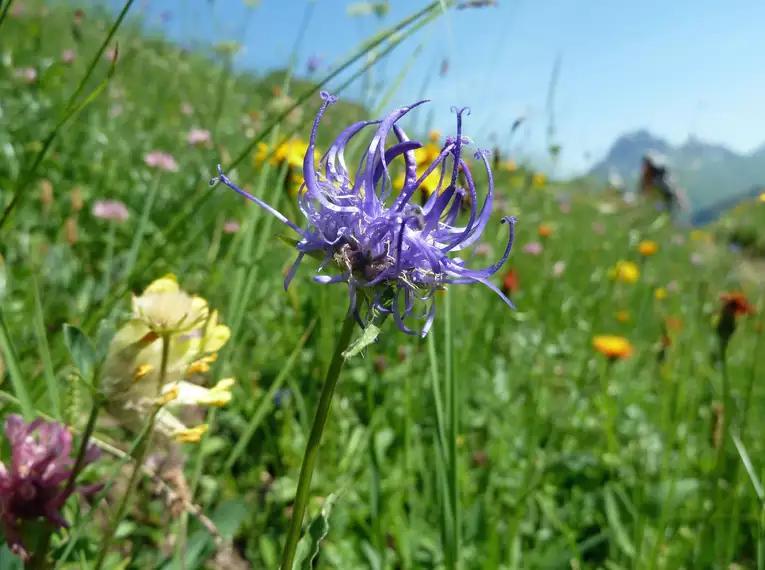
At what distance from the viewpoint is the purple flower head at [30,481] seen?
2.31 feet

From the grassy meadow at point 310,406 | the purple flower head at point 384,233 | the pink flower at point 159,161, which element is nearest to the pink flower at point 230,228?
the grassy meadow at point 310,406

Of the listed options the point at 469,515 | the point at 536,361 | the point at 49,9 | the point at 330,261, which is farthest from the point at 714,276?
the point at 49,9

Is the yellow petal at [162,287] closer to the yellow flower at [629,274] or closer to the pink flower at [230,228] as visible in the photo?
the pink flower at [230,228]

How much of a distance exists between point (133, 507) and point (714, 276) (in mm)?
5503

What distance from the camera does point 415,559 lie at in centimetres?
145

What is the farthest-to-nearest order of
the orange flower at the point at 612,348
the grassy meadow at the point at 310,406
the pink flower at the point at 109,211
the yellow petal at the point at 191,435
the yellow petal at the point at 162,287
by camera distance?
1. the orange flower at the point at 612,348
2. the pink flower at the point at 109,211
3. the grassy meadow at the point at 310,406
4. the yellow petal at the point at 162,287
5. the yellow petal at the point at 191,435

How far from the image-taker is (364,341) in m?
0.57

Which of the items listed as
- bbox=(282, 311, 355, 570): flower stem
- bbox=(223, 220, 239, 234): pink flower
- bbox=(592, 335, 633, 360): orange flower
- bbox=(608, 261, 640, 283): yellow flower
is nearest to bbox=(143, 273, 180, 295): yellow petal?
bbox=(282, 311, 355, 570): flower stem

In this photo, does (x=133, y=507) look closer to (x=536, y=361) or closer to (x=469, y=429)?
(x=469, y=429)

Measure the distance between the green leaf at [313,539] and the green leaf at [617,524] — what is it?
1273 mm

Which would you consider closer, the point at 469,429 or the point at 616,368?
the point at 469,429

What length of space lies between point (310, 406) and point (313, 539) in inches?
44.9

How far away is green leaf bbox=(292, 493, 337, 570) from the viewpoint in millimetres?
630

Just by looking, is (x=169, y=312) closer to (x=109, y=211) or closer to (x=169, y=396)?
(x=169, y=396)
